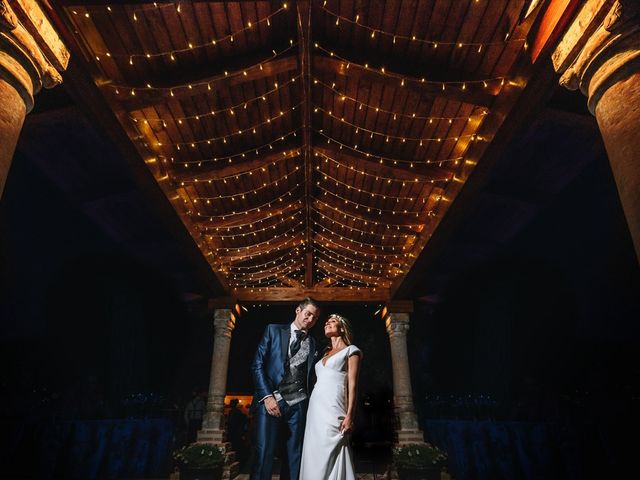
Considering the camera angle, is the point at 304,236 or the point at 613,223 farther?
the point at 304,236

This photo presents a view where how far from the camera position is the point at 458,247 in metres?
7.41

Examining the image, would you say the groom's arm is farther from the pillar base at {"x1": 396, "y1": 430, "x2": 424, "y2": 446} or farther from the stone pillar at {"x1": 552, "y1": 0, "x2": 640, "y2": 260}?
the pillar base at {"x1": 396, "y1": 430, "x2": 424, "y2": 446}

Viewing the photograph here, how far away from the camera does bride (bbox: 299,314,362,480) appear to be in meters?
2.29

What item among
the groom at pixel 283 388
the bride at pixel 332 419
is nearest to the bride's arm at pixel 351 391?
the bride at pixel 332 419

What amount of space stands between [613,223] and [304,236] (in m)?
5.12

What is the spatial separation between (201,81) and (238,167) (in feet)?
4.83

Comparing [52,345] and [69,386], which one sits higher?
[52,345]

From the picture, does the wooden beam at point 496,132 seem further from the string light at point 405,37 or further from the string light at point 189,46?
the string light at point 189,46

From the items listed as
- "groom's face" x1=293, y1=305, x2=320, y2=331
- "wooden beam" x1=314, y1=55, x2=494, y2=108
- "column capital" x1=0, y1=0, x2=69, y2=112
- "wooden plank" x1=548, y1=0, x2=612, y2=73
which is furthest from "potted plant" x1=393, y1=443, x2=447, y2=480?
"column capital" x1=0, y1=0, x2=69, y2=112

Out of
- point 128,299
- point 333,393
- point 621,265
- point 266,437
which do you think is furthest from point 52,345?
point 621,265

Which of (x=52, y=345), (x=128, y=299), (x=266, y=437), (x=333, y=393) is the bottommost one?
(x=266, y=437)

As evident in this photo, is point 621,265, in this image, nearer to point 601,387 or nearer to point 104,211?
point 601,387

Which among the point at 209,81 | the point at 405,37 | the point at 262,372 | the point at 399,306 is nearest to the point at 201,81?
the point at 209,81

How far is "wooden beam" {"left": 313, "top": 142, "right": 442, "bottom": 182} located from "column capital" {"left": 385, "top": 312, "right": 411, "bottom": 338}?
13.3ft
